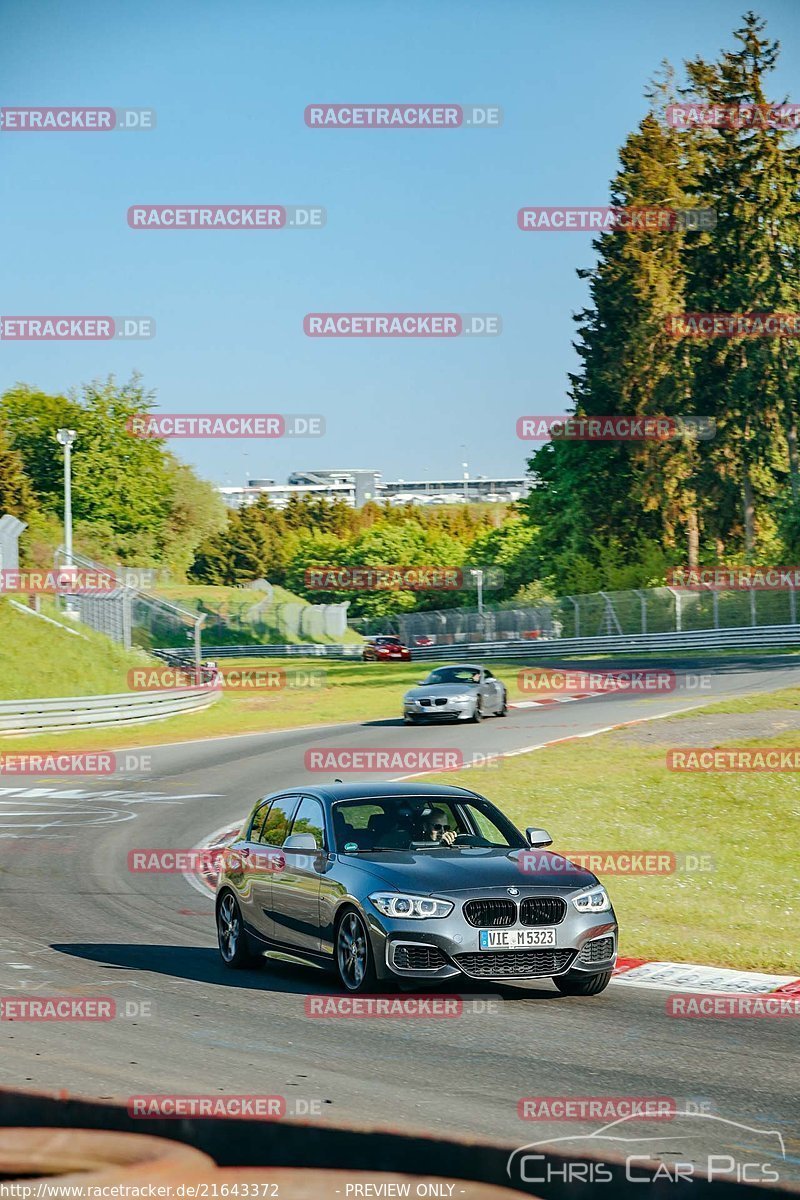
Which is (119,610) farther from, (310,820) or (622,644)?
(310,820)

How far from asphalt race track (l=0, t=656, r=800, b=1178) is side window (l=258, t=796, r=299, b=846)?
1.03 metres

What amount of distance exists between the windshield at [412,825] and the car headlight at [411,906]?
0.96m

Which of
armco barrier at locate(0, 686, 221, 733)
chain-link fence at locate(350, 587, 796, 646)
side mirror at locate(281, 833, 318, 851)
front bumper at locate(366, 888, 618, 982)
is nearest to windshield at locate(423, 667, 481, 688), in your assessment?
armco barrier at locate(0, 686, 221, 733)

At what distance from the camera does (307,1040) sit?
881 cm

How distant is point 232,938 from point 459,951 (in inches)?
110

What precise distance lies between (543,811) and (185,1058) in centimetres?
1393

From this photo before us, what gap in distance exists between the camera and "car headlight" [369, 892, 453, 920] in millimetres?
9953

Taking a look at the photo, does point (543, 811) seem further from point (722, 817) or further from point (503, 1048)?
point (503, 1048)

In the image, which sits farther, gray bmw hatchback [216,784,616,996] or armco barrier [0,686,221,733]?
armco barrier [0,686,221,733]

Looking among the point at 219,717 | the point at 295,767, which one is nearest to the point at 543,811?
the point at 295,767

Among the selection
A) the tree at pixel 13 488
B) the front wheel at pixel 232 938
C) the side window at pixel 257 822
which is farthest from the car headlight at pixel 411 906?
the tree at pixel 13 488

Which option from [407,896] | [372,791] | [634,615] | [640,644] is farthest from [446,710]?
[634,615]

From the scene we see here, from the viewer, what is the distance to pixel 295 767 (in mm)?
29422

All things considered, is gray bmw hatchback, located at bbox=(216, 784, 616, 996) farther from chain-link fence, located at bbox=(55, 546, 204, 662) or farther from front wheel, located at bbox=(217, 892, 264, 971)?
chain-link fence, located at bbox=(55, 546, 204, 662)
